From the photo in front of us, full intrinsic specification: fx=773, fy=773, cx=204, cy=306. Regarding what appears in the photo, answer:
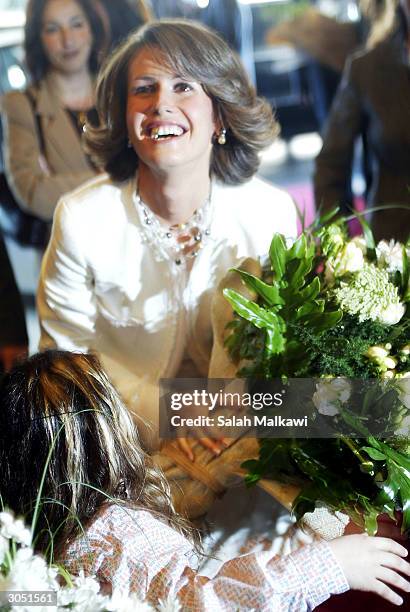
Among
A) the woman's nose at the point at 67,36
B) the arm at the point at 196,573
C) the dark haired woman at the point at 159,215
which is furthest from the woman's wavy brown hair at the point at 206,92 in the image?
the arm at the point at 196,573

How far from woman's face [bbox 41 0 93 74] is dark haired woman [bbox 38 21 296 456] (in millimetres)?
82

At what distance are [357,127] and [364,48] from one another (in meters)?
0.18

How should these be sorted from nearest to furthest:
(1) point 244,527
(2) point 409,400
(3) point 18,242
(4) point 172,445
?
(2) point 409,400, (1) point 244,527, (4) point 172,445, (3) point 18,242

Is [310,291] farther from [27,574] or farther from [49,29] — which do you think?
[49,29]

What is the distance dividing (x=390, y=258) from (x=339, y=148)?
0.40 m

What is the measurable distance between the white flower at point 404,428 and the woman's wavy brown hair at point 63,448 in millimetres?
465

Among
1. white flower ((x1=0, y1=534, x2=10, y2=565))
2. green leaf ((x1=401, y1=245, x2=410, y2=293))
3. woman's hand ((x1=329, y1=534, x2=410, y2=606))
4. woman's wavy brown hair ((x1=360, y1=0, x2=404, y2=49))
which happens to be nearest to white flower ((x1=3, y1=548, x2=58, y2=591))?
white flower ((x1=0, y1=534, x2=10, y2=565))

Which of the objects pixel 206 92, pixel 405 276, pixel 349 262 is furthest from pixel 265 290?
pixel 206 92

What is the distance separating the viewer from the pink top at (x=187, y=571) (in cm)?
124

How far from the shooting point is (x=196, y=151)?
69.1 inches

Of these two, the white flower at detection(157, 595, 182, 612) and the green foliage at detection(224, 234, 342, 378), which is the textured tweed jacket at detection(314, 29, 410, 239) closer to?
the green foliage at detection(224, 234, 342, 378)

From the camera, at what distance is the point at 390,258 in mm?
1556

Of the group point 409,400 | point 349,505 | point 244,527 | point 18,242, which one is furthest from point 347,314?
point 18,242

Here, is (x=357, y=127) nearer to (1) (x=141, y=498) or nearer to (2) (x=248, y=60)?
(2) (x=248, y=60)
